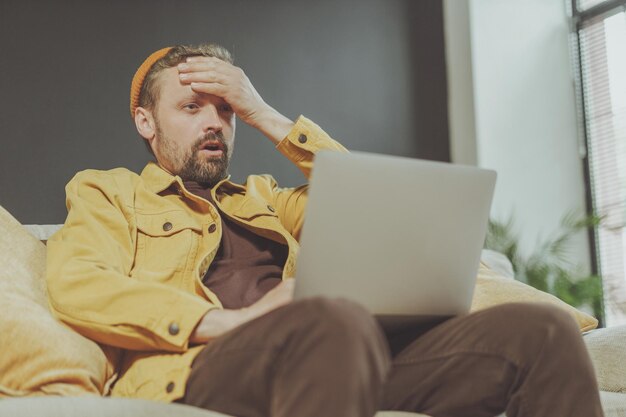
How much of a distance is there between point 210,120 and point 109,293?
0.72m

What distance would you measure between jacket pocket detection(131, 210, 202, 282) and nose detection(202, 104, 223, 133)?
29 centimetres

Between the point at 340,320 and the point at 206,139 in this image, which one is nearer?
the point at 340,320

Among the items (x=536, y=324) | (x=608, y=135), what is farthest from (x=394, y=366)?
(x=608, y=135)

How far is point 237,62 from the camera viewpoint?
3.67 m

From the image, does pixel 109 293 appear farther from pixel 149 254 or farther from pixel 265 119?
pixel 265 119

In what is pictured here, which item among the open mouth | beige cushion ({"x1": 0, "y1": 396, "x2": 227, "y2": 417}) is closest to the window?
the open mouth

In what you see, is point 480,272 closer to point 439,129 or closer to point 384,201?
point 384,201

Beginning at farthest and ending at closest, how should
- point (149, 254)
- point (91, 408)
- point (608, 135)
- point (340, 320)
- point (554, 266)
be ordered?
point (608, 135), point (554, 266), point (149, 254), point (91, 408), point (340, 320)

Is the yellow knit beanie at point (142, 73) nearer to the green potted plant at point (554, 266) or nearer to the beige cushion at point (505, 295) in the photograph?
the beige cushion at point (505, 295)

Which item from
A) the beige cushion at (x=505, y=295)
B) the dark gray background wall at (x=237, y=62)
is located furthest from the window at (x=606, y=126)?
the beige cushion at (x=505, y=295)

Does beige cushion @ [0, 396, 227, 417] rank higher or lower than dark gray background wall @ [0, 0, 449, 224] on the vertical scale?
lower

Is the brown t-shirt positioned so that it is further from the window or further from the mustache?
the window

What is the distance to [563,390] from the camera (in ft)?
5.05

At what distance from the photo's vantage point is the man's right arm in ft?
5.40
